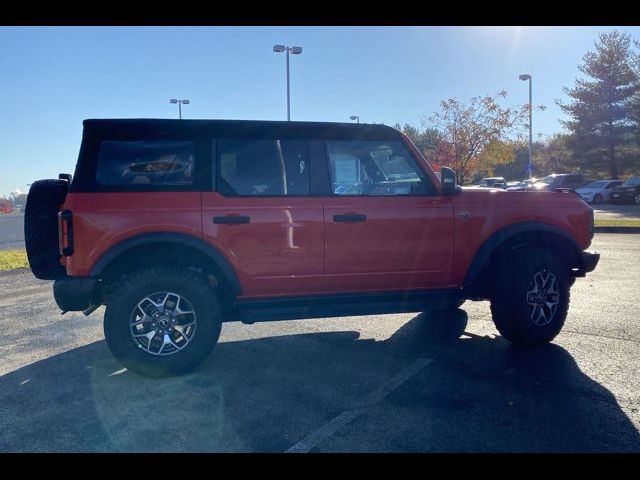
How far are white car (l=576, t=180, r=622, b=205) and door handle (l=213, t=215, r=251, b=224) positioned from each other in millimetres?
28582

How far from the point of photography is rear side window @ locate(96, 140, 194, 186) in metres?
3.97

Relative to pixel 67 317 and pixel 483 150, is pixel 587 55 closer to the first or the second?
pixel 483 150

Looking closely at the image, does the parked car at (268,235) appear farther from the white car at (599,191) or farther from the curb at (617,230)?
the white car at (599,191)

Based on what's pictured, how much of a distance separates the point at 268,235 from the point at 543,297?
2713 mm

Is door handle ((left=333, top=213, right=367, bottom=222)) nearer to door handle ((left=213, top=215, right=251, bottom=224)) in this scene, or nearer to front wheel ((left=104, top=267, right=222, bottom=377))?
door handle ((left=213, top=215, right=251, bottom=224))

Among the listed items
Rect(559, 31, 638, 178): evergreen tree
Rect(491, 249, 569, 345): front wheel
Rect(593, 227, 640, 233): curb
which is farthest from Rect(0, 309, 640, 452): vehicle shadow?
Rect(559, 31, 638, 178): evergreen tree

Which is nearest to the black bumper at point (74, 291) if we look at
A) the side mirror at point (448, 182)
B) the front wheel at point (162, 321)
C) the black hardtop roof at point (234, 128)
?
the front wheel at point (162, 321)

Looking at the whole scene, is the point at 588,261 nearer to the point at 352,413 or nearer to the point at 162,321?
the point at 352,413

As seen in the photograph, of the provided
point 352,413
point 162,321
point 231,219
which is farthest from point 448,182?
point 162,321

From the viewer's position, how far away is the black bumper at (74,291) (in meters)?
3.81

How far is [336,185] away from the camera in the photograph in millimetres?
4363

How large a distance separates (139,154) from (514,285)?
3.57 m

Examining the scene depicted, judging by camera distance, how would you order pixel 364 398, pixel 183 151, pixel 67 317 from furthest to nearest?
pixel 67 317 → pixel 183 151 → pixel 364 398
